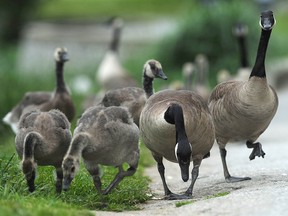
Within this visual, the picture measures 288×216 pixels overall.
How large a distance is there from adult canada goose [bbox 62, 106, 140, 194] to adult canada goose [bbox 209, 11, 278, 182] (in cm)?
144

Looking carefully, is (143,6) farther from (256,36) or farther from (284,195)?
(284,195)

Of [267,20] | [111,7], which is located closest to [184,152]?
[267,20]

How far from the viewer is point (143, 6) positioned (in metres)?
42.6

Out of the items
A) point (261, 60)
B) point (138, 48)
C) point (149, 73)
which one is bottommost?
point (138, 48)

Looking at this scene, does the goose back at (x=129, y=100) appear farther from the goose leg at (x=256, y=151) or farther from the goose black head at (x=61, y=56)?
the goose black head at (x=61, y=56)

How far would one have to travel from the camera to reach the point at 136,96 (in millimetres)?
11000

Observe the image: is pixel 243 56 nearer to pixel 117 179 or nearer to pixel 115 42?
pixel 115 42

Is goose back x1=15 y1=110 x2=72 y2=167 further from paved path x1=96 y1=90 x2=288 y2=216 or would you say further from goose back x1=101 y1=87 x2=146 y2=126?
goose back x1=101 y1=87 x2=146 y2=126

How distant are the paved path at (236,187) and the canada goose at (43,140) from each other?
2.90 ft

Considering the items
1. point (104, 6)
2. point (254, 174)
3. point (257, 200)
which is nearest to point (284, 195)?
point (257, 200)

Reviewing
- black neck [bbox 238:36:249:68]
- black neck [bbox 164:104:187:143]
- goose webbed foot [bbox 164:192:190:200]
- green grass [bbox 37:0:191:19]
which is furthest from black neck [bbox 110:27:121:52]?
green grass [bbox 37:0:191:19]

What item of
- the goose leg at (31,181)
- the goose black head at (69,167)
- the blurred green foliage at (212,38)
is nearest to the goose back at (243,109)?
the goose black head at (69,167)

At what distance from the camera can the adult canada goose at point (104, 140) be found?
809 cm

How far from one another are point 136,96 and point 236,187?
99.0 inches
